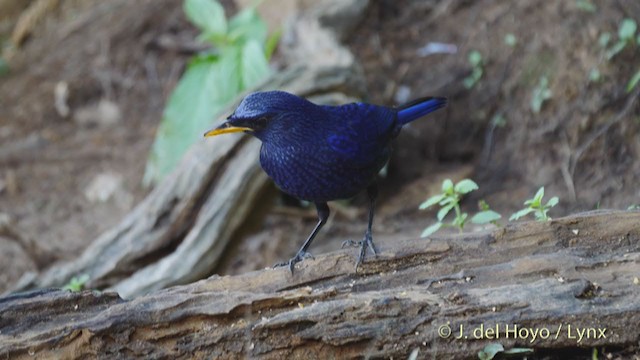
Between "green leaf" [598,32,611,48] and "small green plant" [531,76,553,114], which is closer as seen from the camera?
"green leaf" [598,32,611,48]

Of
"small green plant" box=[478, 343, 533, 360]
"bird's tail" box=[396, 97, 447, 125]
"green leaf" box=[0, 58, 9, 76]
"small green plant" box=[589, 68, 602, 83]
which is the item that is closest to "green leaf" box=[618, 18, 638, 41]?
"small green plant" box=[589, 68, 602, 83]

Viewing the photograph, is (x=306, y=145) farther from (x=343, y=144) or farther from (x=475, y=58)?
(x=475, y=58)

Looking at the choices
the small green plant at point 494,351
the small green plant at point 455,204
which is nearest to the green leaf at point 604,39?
the small green plant at point 455,204

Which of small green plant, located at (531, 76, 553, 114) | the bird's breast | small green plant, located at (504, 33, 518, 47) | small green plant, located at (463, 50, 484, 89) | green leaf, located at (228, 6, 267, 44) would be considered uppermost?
A: green leaf, located at (228, 6, 267, 44)

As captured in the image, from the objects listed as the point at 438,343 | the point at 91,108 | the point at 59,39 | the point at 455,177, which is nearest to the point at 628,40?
the point at 455,177

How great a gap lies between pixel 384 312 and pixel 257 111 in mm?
1209

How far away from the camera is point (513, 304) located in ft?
8.96

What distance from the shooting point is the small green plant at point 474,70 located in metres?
5.97

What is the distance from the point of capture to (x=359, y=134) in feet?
12.4

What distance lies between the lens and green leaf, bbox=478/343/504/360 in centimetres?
263

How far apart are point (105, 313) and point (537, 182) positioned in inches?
129

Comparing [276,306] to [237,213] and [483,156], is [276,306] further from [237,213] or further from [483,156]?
[483,156]

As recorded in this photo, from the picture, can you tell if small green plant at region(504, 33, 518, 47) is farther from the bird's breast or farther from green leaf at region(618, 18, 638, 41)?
the bird's breast

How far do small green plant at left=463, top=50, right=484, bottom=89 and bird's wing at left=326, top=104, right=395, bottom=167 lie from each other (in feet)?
6.76
